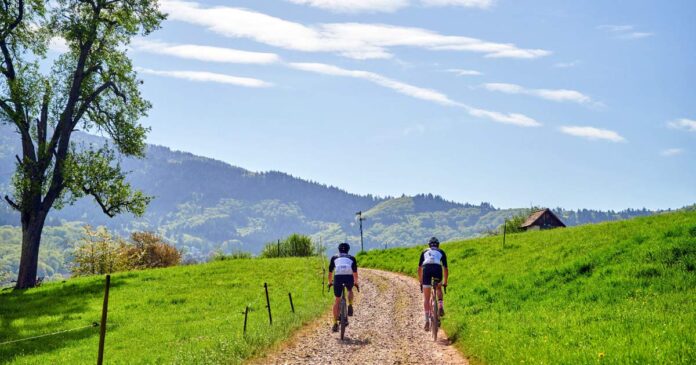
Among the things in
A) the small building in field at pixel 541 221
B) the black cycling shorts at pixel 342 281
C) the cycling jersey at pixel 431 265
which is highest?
the small building in field at pixel 541 221

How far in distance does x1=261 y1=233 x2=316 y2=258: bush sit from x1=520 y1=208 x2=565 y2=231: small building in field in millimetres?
49471

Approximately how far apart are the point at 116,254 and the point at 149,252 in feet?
29.2

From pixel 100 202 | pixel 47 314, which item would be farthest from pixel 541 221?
pixel 47 314

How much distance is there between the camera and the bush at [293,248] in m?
101

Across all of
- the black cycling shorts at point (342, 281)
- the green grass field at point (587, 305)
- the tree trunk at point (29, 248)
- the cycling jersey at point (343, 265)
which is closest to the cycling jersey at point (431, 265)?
the green grass field at point (587, 305)

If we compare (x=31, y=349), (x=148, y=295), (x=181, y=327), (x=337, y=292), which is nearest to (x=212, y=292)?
(x=148, y=295)

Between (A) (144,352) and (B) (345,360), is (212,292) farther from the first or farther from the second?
(B) (345,360)

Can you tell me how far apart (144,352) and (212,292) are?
20069mm

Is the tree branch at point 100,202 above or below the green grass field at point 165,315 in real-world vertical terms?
above

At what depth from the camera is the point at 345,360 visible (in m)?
16.0

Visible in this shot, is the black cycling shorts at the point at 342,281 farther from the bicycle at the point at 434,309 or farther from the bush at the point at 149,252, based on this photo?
the bush at the point at 149,252

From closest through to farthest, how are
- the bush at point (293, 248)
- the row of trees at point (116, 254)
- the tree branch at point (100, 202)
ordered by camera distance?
the tree branch at point (100, 202) → the row of trees at point (116, 254) → the bush at point (293, 248)

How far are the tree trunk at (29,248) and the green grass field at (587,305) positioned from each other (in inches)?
1271

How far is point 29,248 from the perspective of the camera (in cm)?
4250
